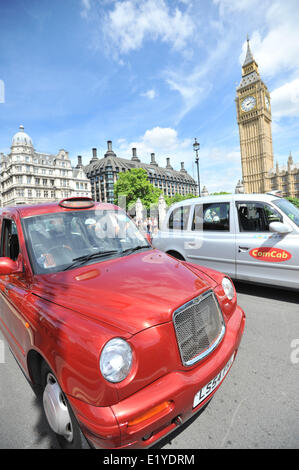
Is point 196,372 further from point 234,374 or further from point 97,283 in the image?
point 234,374

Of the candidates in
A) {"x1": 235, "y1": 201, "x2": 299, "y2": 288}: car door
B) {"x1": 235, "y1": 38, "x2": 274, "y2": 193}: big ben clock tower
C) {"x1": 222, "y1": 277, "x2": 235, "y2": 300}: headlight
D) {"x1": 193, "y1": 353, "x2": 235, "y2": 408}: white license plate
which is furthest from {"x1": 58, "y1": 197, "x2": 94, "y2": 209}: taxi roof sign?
{"x1": 235, "y1": 38, "x2": 274, "y2": 193}: big ben clock tower

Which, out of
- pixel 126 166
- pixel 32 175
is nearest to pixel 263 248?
pixel 32 175

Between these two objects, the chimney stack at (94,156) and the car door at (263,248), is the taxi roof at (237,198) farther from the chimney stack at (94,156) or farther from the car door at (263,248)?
the chimney stack at (94,156)

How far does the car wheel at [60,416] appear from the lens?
1582 mm

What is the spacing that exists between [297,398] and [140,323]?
1.88 meters

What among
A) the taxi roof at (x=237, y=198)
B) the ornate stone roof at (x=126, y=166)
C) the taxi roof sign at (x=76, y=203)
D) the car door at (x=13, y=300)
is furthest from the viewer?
the ornate stone roof at (x=126, y=166)

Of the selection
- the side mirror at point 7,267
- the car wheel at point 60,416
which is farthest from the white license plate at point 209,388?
the side mirror at point 7,267

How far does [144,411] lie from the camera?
4.52 ft

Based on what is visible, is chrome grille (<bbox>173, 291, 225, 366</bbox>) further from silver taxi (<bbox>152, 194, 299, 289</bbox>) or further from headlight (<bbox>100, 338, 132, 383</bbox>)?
silver taxi (<bbox>152, 194, 299, 289</bbox>)

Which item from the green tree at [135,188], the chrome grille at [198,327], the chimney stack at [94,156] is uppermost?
the chimney stack at [94,156]

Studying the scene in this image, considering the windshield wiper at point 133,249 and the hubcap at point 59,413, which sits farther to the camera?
the windshield wiper at point 133,249

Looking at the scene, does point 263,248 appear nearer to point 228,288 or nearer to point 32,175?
point 228,288

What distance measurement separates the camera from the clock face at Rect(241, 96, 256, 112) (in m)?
94.7
